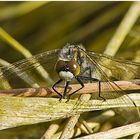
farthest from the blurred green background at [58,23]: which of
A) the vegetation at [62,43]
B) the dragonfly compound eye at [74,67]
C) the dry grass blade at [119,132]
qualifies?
the dry grass blade at [119,132]

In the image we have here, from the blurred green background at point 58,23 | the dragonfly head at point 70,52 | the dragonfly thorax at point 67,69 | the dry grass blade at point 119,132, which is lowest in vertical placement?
the dry grass blade at point 119,132

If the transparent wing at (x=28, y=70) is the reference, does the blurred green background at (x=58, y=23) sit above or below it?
above

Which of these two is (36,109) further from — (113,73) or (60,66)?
(113,73)

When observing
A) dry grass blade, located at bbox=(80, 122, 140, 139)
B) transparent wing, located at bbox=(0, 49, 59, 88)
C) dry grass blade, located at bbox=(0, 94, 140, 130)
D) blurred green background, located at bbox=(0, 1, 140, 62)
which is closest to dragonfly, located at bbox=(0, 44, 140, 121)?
transparent wing, located at bbox=(0, 49, 59, 88)

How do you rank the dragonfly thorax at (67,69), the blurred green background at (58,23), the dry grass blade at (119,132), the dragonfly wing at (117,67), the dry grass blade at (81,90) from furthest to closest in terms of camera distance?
1. the blurred green background at (58,23)
2. the dragonfly wing at (117,67)
3. the dragonfly thorax at (67,69)
4. the dry grass blade at (81,90)
5. the dry grass blade at (119,132)

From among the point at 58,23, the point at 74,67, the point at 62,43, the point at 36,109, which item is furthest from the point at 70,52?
the point at 58,23

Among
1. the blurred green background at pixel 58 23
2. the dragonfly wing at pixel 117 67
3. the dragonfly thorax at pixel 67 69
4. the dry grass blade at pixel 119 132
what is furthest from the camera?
the blurred green background at pixel 58 23

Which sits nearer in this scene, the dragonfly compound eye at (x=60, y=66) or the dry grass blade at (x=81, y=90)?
the dry grass blade at (x=81, y=90)

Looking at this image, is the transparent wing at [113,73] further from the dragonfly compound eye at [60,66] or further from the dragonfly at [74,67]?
the dragonfly compound eye at [60,66]

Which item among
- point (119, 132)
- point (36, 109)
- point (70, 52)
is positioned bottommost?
point (119, 132)
